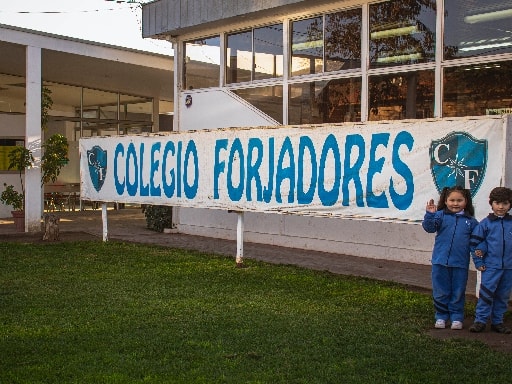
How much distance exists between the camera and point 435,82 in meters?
10.2

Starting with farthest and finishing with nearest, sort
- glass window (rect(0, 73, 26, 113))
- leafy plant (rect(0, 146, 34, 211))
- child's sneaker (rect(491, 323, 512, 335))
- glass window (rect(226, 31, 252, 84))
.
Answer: glass window (rect(0, 73, 26, 113)) → leafy plant (rect(0, 146, 34, 211)) → glass window (rect(226, 31, 252, 84)) → child's sneaker (rect(491, 323, 512, 335))

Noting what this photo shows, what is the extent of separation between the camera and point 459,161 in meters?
7.42

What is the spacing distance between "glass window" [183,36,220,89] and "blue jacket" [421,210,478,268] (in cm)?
798

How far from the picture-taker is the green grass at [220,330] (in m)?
5.04

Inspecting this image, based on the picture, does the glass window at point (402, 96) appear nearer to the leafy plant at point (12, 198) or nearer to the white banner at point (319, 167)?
the white banner at point (319, 167)

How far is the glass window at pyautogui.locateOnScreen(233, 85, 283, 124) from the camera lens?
12617mm

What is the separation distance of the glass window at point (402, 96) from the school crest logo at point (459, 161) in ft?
8.82

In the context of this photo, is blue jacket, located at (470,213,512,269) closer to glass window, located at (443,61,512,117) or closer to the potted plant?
glass window, located at (443,61,512,117)

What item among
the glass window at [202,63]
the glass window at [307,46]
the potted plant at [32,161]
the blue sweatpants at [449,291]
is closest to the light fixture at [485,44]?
the glass window at [307,46]

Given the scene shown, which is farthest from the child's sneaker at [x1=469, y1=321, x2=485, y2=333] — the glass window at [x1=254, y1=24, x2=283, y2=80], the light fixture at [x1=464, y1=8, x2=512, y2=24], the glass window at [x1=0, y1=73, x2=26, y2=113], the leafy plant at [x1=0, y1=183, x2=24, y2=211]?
the glass window at [x1=0, y1=73, x2=26, y2=113]

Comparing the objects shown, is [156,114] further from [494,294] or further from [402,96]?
[494,294]

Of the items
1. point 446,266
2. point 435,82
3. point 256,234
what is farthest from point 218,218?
point 446,266

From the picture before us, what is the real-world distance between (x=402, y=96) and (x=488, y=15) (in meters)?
1.68

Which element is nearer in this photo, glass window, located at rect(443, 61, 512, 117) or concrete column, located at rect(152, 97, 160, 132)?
glass window, located at rect(443, 61, 512, 117)
